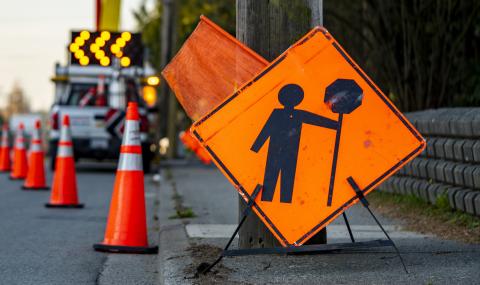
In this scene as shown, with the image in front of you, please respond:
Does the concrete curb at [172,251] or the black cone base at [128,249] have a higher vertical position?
the concrete curb at [172,251]

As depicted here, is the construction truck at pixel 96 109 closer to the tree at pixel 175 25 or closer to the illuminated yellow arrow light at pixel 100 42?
the tree at pixel 175 25

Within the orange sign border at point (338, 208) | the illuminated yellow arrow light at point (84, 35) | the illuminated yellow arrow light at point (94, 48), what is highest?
the illuminated yellow arrow light at point (84, 35)

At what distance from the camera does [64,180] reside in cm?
1126

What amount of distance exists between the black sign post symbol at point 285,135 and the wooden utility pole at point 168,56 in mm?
20143

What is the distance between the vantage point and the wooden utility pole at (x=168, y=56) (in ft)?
87.4

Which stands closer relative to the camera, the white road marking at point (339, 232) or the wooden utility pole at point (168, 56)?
the white road marking at point (339, 232)

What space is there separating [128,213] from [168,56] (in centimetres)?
1915

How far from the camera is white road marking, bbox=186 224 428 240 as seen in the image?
7691mm

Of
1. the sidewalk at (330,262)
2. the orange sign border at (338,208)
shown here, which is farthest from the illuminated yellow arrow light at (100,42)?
the orange sign border at (338,208)

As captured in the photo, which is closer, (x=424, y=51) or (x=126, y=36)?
(x=126, y=36)

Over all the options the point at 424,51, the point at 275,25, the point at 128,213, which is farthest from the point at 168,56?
the point at 275,25

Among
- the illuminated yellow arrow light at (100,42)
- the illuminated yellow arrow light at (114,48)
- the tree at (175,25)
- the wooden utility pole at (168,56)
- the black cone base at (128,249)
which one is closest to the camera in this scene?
the black cone base at (128,249)

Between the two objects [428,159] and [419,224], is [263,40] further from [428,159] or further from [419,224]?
[428,159]

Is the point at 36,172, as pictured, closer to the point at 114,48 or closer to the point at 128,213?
the point at 114,48
